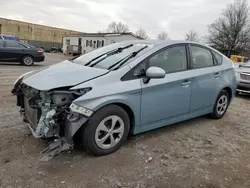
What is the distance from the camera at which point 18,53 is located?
12.2 m

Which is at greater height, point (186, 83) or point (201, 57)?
point (201, 57)

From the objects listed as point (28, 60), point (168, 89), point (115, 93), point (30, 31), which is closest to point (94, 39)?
point (28, 60)

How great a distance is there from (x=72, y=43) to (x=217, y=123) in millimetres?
35719

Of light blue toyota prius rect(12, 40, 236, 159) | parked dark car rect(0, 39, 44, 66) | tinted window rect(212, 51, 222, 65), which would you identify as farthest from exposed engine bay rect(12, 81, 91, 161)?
parked dark car rect(0, 39, 44, 66)

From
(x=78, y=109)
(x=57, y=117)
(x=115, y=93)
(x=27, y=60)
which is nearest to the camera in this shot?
(x=78, y=109)

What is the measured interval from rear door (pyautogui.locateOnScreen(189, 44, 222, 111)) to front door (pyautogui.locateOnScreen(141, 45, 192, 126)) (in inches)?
6.9

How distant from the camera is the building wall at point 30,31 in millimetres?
48719

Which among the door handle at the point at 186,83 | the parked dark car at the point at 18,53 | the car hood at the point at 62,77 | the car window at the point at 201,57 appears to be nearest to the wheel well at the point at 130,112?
the car hood at the point at 62,77

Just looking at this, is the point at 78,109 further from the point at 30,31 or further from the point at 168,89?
the point at 30,31

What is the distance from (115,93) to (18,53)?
11088 mm

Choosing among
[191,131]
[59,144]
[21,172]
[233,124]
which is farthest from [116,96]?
[233,124]

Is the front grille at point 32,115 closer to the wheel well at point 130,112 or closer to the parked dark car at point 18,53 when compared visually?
the wheel well at point 130,112

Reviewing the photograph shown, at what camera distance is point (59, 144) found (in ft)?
9.31

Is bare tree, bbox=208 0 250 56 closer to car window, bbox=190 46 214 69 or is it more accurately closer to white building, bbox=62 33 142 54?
white building, bbox=62 33 142 54
